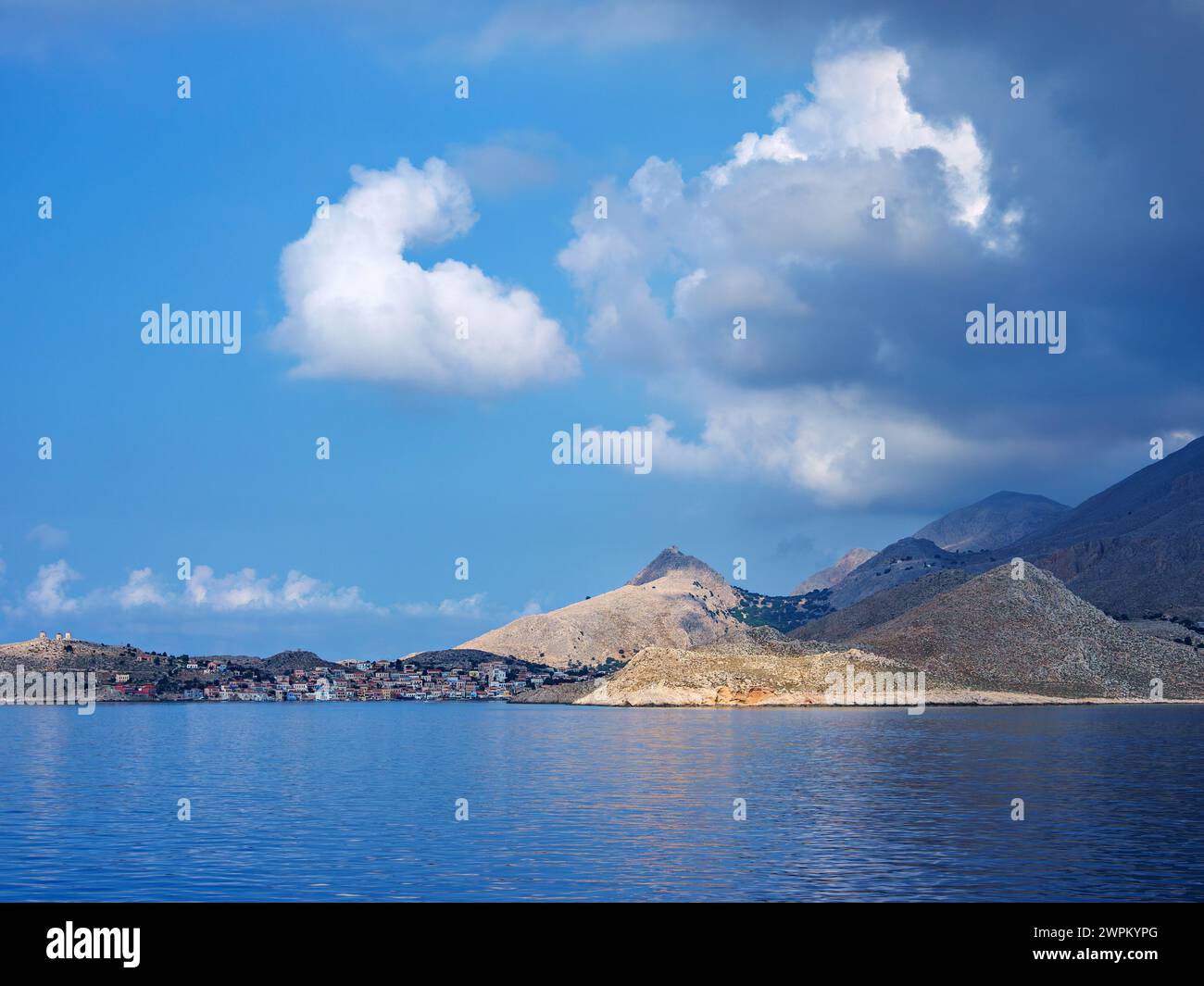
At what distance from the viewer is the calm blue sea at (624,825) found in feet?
151

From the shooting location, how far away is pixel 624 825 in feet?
209

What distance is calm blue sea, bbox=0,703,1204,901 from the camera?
4616 cm

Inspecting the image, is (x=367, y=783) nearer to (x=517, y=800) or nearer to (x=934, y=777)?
(x=517, y=800)

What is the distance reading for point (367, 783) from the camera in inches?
3708
